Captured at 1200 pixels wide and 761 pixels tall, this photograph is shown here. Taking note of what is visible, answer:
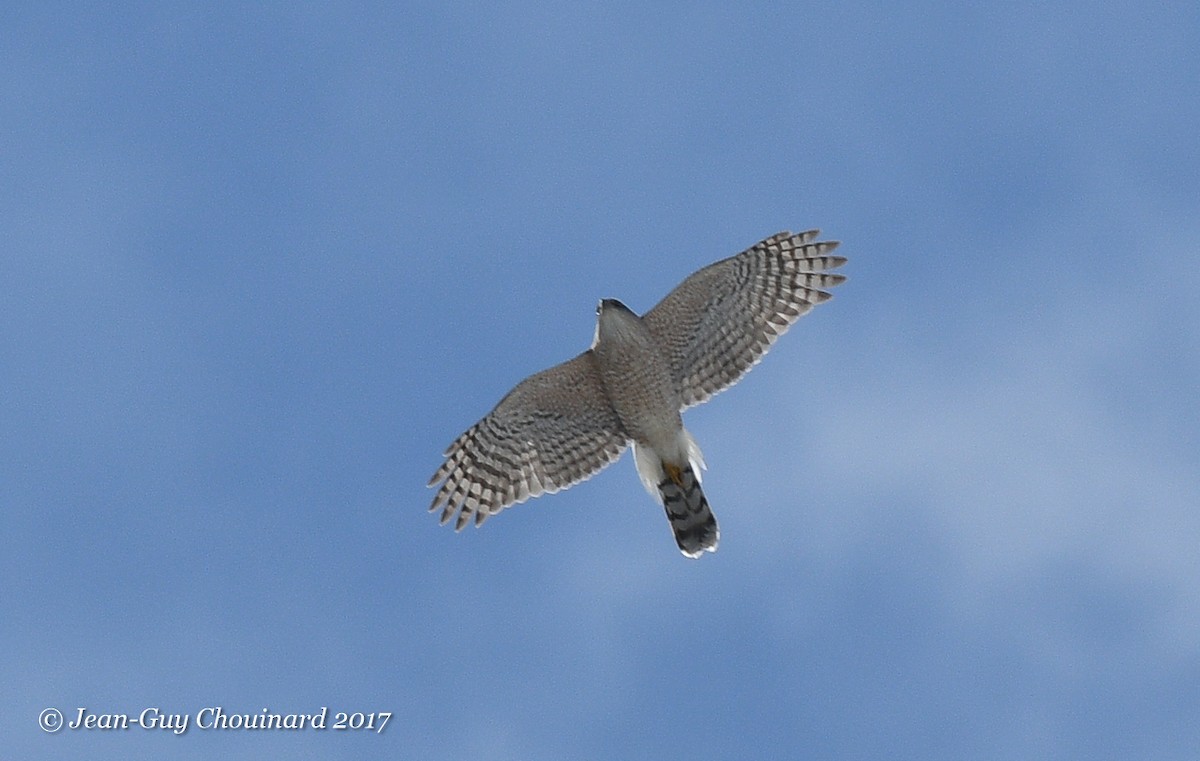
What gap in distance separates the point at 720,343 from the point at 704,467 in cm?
134

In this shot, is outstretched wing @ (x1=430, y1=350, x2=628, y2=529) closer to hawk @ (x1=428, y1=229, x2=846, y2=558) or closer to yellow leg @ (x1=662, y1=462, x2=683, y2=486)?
hawk @ (x1=428, y1=229, x2=846, y2=558)

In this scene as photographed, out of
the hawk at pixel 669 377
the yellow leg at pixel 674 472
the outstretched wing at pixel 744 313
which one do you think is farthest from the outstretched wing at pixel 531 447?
the outstretched wing at pixel 744 313

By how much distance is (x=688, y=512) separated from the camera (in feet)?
61.1

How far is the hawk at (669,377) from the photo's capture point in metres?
18.2

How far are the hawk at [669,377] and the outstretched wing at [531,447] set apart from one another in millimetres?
11

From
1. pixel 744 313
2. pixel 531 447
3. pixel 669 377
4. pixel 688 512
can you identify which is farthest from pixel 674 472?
pixel 744 313

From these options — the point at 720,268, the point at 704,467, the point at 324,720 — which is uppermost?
the point at 720,268

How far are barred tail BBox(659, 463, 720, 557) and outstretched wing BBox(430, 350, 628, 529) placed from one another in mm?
721

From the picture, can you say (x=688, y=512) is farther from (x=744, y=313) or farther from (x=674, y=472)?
(x=744, y=313)

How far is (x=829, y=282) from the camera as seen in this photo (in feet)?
60.7

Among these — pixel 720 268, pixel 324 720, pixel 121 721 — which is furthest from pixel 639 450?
pixel 121 721

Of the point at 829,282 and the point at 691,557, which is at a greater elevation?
the point at 829,282

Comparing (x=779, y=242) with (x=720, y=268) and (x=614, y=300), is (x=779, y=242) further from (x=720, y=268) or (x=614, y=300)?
(x=614, y=300)

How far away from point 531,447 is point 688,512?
6.09ft
